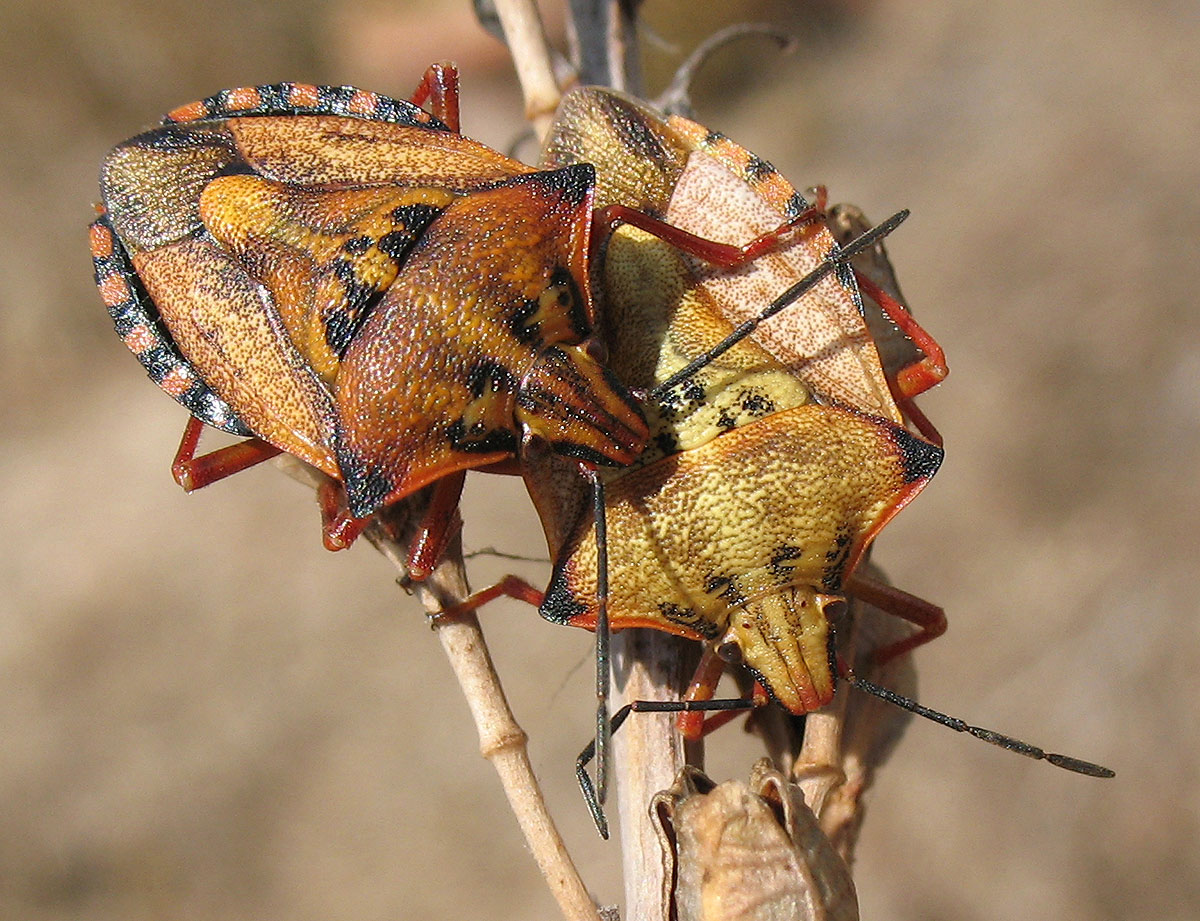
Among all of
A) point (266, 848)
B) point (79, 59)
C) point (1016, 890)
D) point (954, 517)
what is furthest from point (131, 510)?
point (1016, 890)

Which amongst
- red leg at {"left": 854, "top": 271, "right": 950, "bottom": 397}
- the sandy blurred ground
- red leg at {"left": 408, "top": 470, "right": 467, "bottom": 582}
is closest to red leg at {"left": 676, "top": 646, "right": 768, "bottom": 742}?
red leg at {"left": 408, "top": 470, "right": 467, "bottom": 582}

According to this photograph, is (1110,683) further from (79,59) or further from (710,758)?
(79,59)

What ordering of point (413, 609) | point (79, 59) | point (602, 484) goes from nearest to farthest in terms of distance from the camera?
point (602, 484) < point (413, 609) < point (79, 59)

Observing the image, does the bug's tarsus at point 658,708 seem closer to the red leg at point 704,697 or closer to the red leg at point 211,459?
the red leg at point 704,697

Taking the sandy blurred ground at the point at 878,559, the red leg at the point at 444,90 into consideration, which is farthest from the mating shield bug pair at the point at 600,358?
the sandy blurred ground at the point at 878,559

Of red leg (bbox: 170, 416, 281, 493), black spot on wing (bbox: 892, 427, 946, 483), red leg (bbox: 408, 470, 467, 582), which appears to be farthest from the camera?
red leg (bbox: 170, 416, 281, 493)

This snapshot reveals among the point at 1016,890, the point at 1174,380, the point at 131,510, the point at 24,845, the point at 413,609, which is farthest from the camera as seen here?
the point at 131,510

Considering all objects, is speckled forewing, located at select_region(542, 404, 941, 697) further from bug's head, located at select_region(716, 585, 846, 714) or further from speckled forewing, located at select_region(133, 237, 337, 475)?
speckled forewing, located at select_region(133, 237, 337, 475)
